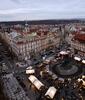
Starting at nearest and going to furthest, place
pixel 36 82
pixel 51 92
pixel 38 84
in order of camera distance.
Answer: pixel 51 92 < pixel 38 84 < pixel 36 82

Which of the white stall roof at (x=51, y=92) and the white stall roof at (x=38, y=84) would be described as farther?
the white stall roof at (x=38, y=84)

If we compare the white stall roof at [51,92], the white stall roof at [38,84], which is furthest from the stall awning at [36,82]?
the white stall roof at [51,92]

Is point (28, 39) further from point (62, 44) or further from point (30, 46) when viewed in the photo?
point (62, 44)

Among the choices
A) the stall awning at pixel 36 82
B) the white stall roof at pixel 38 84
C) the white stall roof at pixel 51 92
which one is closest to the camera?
the white stall roof at pixel 51 92

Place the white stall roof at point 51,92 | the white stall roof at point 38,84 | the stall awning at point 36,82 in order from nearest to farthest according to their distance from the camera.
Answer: the white stall roof at point 51,92, the white stall roof at point 38,84, the stall awning at point 36,82

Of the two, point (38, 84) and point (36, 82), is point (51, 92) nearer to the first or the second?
point (38, 84)

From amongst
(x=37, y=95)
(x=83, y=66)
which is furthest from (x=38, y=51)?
(x=37, y=95)

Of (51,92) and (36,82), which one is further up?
(36,82)

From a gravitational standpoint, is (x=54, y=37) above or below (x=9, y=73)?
above

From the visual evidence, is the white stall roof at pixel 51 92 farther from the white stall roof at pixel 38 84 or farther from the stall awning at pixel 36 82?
the stall awning at pixel 36 82

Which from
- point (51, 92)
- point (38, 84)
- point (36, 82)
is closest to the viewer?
point (51, 92)

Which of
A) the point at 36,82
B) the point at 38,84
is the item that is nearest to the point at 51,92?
the point at 38,84
